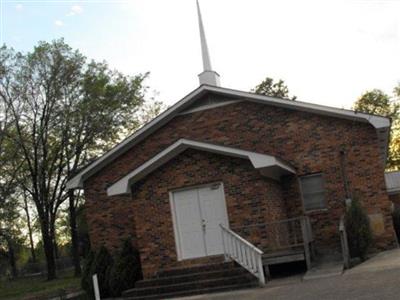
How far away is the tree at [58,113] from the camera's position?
33688 mm

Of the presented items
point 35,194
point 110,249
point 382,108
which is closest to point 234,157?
point 110,249

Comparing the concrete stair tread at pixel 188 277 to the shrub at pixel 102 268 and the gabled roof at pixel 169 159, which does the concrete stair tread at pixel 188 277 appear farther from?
the gabled roof at pixel 169 159

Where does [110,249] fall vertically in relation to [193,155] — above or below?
below

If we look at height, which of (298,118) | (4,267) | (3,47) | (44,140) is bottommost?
(4,267)

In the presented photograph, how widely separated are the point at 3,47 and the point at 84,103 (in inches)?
231

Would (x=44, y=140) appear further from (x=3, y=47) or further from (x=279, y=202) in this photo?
(x=279, y=202)

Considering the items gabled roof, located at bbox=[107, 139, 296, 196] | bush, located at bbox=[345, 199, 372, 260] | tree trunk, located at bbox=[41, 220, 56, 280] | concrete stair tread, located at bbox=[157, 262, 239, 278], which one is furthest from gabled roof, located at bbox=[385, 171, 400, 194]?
tree trunk, located at bbox=[41, 220, 56, 280]

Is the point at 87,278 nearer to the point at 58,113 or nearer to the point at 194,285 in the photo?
the point at 194,285

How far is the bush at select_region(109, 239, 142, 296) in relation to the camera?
16656 mm

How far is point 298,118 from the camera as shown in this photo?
18.3m

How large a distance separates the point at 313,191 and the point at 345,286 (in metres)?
6.74

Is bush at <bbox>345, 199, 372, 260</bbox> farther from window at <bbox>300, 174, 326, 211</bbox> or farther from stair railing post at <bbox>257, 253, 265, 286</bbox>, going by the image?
stair railing post at <bbox>257, 253, 265, 286</bbox>

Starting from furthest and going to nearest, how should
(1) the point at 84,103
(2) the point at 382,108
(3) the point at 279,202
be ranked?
(2) the point at 382,108 → (1) the point at 84,103 → (3) the point at 279,202

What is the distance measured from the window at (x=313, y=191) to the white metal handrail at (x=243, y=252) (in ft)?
13.2
